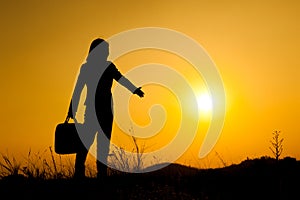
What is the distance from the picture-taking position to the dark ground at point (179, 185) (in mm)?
7822

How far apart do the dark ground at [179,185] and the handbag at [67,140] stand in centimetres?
67

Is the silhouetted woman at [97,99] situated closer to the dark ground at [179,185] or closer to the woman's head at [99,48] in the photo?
the woman's head at [99,48]

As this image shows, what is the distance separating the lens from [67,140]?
9.49m

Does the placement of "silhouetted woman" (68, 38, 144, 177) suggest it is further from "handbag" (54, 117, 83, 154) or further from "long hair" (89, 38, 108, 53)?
"handbag" (54, 117, 83, 154)

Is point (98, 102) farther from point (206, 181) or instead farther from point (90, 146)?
point (206, 181)

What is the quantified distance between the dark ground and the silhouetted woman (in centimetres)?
61

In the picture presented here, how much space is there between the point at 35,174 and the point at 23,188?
61cm

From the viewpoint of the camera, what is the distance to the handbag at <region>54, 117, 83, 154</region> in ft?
31.1

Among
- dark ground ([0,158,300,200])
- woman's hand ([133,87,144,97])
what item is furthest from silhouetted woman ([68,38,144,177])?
dark ground ([0,158,300,200])

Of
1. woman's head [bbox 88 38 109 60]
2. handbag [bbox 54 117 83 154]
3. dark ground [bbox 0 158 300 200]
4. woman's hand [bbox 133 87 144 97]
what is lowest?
dark ground [bbox 0 158 300 200]

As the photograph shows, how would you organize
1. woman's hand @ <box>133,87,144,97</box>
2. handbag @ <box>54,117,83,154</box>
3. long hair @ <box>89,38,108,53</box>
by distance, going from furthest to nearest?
woman's hand @ <box>133,87,144,97</box>, long hair @ <box>89,38,108,53</box>, handbag @ <box>54,117,83,154</box>

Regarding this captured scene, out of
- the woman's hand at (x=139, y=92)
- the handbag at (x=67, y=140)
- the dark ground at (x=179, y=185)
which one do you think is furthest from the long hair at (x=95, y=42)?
the dark ground at (x=179, y=185)

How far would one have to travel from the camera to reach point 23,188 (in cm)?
866

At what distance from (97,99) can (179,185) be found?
2.35 meters
